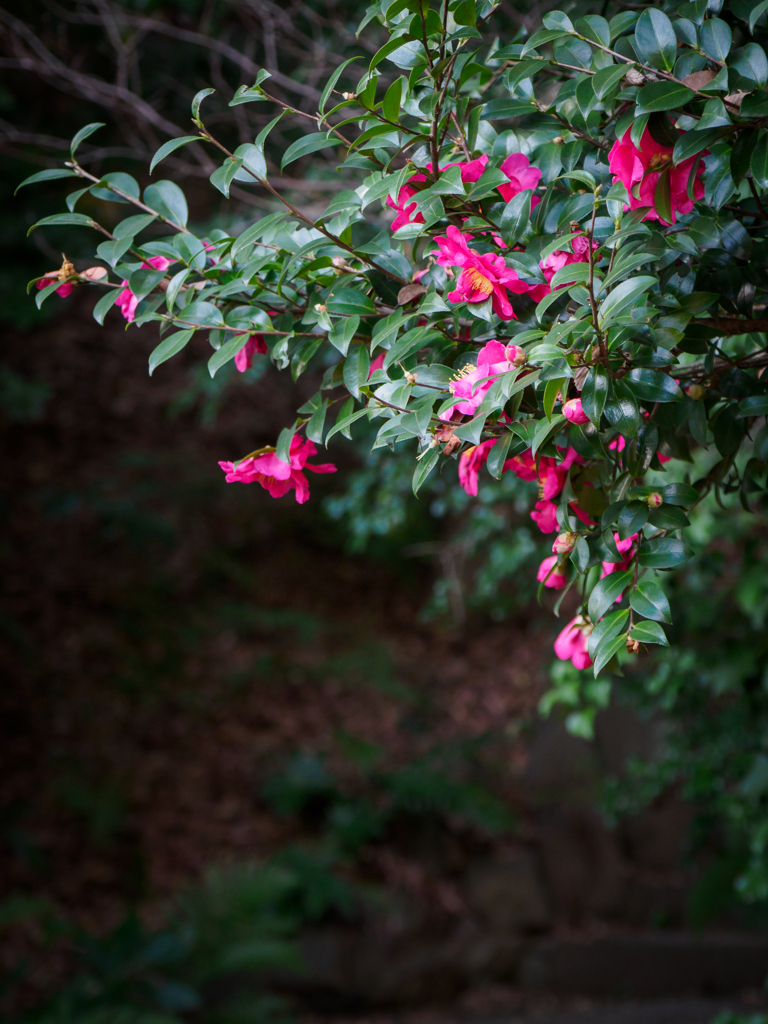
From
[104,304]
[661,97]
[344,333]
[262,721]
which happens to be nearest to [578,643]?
[344,333]

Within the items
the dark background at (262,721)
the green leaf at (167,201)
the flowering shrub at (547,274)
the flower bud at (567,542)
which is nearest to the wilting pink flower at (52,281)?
the flowering shrub at (547,274)

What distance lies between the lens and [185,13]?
342 cm

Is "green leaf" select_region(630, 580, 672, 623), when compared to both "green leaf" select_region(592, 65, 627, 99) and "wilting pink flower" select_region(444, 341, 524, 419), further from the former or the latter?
"green leaf" select_region(592, 65, 627, 99)

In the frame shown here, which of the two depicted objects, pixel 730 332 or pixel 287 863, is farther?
pixel 287 863

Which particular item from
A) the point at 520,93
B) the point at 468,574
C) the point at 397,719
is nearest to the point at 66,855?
the point at 397,719

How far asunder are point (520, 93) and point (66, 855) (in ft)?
11.4

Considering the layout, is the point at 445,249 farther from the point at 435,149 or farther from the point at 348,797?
the point at 348,797

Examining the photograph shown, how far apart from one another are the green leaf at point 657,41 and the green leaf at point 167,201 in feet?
1.62

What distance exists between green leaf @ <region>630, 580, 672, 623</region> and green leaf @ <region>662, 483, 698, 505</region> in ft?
0.36

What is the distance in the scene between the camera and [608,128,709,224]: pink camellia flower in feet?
2.13

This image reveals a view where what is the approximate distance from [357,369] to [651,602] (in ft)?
1.18

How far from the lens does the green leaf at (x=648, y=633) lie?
626mm

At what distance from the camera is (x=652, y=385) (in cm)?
67

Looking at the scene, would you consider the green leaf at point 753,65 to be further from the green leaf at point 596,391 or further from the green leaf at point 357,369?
the green leaf at point 357,369
